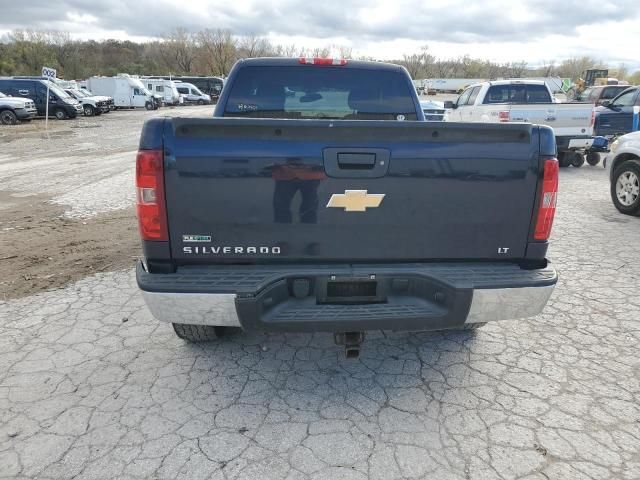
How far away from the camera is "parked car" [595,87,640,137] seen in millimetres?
13830

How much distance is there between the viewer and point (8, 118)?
77.5 ft

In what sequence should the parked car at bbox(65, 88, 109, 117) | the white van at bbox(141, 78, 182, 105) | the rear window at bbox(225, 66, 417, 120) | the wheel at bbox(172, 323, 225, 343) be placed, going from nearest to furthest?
the wheel at bbox(172, 323, 225, 343), the rear window at bbox(225, 66, 417, 120), the parked car at bbox(65, 88, 109, 117), the white van at bbox(141, 78, 182, 105)

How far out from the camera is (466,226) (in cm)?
267

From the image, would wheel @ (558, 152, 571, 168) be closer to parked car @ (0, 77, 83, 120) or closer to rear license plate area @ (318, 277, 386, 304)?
rear license plate area @ (318, 277, 386, 304)

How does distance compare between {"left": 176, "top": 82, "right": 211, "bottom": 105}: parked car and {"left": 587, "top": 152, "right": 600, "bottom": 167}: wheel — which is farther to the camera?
{"left": 176, "top": 82, "right": 211, "bottom": 105}: parked car

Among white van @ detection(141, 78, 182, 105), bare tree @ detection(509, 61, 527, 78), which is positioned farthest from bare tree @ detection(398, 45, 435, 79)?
white van @ detection(141, 78, 182, 105)

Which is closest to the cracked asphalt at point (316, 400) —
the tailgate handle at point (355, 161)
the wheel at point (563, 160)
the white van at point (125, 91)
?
the tailgate handle at point (355, 161)

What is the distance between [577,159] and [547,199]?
11.2 metres

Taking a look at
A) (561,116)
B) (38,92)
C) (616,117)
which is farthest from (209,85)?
(561,116)

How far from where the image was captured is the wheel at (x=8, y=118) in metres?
23.4

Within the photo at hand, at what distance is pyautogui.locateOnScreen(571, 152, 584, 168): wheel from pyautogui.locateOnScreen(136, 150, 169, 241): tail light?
1228 centimetres

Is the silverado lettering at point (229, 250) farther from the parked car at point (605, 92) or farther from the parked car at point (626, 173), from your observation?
the parked car at point (605, 92)

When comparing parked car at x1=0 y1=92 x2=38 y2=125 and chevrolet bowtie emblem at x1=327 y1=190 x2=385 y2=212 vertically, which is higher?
chevrolet bowtie emblem at x1=327 y1=190 x2=385 y2=212

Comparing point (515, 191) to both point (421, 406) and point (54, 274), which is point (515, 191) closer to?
point (421, 406)
